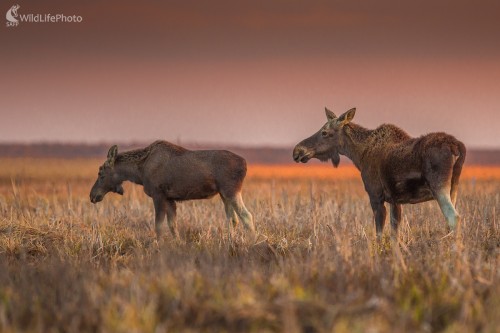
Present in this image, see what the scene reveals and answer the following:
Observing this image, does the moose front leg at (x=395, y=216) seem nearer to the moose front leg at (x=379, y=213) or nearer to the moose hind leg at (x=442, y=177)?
the moose front leg at (x=379, y=213)

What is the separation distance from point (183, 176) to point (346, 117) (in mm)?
3068

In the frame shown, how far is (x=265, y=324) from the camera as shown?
5.08 m

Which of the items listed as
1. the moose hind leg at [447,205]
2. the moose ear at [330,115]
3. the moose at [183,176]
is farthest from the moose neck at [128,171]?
the moose hind leg at [447,205]

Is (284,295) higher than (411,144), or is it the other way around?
(411,144)

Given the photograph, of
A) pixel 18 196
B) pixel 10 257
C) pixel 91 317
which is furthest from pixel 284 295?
pixel 18 196

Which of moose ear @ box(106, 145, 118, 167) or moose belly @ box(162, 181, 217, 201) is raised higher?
moose ear @ box(106, 145, 118, 167)

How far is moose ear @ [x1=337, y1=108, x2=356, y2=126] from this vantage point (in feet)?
39.3

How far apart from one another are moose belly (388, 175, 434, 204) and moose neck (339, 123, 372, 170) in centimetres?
116

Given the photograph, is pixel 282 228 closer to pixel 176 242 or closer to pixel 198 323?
pixel 176 242

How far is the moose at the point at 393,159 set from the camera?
9.95 metres

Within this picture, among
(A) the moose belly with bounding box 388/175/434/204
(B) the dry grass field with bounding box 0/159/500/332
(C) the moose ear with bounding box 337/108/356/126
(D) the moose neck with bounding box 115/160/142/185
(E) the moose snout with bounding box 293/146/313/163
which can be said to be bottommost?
(B) the dry grass field with bounding box 0/159/500/332

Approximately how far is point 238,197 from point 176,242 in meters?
2.04

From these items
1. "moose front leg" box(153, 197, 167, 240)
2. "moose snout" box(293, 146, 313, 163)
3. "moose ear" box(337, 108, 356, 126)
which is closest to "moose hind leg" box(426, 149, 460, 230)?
"moose ear" box(337, 108, 356, 126)

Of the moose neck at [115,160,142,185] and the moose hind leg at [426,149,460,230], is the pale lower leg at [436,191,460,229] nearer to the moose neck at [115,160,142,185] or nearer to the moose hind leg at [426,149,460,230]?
the moose hind leg at [426,149,460,230]
